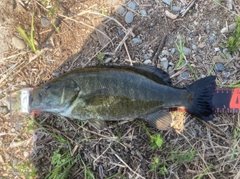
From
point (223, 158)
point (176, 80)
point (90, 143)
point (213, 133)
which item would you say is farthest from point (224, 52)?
point (90, 143)

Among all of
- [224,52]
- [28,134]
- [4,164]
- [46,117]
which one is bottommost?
[4,164]

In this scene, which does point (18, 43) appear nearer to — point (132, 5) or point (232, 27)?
point (132, 5)

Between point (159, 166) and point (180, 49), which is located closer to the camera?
point (159, 166)

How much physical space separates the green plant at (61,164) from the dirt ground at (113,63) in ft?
0.04

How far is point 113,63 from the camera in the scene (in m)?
4.13

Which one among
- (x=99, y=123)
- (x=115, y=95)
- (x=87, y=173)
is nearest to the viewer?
(x=115, y=95)

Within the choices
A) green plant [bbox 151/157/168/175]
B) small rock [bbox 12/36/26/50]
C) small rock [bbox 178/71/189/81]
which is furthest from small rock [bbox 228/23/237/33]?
small rock [bbox 12/36/26/50]

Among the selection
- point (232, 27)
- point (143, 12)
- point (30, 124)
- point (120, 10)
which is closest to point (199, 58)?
point (232, 27)

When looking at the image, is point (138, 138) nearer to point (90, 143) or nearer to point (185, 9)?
point (90, 143)

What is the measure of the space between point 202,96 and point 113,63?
124 cm

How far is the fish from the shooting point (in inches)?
141

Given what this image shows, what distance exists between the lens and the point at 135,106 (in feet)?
12.0

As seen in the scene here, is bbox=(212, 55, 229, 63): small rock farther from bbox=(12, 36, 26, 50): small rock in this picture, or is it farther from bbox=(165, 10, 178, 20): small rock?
bbox=(12, 36, 26, 50): small rock

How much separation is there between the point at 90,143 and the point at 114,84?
88 cm
